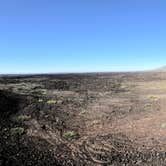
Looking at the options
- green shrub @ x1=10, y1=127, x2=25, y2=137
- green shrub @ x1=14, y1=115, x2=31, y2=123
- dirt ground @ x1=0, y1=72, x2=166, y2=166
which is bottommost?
dirt ground @ x1=0, y1=72, x2=166, y2=166

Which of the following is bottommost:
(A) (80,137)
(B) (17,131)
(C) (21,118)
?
(A) (80,137)

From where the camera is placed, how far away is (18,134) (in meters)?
13.0

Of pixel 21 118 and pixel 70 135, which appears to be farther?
pixel 21 118

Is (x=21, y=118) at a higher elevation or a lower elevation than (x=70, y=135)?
higher

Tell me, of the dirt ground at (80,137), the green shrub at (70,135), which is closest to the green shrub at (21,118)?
the dirt ground at (80,137)

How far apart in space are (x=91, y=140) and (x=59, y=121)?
4253 mm

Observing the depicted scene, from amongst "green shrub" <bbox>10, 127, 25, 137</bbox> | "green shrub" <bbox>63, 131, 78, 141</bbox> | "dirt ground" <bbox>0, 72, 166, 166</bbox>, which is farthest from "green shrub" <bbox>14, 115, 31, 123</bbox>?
"green shrub" <bbox>63, 131, 78, 141</bbox>

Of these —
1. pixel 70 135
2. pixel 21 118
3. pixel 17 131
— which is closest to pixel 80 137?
pixel 70 135

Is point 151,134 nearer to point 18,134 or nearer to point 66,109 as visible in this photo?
point 18,134

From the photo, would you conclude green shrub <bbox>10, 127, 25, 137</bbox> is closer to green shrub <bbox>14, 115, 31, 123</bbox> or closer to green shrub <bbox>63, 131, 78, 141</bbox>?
green shrub <bbox>63, 131, 78, 141</bbox>

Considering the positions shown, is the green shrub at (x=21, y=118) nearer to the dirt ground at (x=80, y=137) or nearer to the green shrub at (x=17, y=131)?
the dirt ground at (x=80, y=137)

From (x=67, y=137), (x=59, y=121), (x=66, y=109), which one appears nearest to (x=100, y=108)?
(x=66, y=109)

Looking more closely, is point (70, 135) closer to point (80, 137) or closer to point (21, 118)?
point (80, 137)

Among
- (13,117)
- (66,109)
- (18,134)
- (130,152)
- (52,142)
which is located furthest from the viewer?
(66,109)
